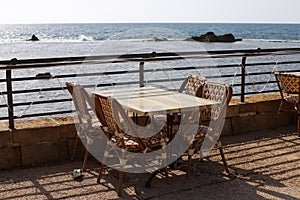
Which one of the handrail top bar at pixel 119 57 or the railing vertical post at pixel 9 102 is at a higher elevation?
the handrail top bar at pixel 119 57

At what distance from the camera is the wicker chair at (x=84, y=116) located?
4.62 metres

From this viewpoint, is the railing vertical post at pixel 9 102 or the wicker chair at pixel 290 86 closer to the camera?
the railing vertical post at pixel 9 102

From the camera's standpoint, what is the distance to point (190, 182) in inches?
180

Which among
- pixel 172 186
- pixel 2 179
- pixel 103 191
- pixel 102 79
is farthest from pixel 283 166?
pixel 102 79

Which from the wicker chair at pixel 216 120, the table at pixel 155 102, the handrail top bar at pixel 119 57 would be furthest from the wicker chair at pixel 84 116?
the wicker chair at pixel 216 120

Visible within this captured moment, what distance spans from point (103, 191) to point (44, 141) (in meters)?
1.17

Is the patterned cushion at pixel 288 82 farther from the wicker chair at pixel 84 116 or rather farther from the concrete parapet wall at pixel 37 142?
the concrete parapet wall at pixel 37 142

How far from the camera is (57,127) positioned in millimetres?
5234

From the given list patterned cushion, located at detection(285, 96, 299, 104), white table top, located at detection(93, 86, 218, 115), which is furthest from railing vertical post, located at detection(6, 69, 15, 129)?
patterned cushion, located at detection(285, 96, 299, 104)

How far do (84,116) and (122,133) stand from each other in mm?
694

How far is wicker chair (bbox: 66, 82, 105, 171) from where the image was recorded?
182 inches

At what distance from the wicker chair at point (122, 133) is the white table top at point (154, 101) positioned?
0.61ft

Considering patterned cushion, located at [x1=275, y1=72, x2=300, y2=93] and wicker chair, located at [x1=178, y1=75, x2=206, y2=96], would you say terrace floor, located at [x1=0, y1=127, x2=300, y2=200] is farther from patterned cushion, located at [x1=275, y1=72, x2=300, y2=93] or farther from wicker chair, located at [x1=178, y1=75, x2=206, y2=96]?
patterned cushion, located at [x1=275, y1=72, x2=300, y2=93]

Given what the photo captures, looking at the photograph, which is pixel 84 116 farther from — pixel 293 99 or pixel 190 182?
pixel 293 99
